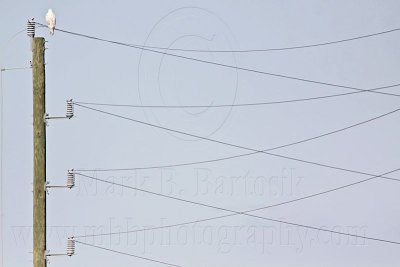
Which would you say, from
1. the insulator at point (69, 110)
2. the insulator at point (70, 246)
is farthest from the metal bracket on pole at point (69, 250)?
the insulator at point (69, 110)

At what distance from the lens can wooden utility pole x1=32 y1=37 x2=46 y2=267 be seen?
50.1 feet

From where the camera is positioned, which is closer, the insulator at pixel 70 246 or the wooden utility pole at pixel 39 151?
the wooden utility pole at pixel 39 151

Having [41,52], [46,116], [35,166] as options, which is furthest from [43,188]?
[41,52]

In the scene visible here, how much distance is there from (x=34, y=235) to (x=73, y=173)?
1.51m

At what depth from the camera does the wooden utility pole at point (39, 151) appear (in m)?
15.3

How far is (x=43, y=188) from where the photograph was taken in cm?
1548

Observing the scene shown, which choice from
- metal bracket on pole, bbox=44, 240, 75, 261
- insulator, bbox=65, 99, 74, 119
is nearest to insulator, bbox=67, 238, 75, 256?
metal bracket on pole, bbox=44, 240, 75, 261

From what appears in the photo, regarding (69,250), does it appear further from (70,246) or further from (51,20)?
(51,20)
